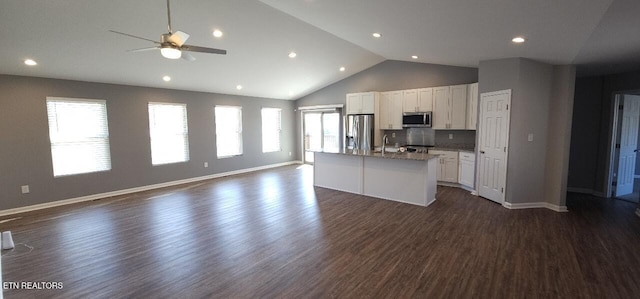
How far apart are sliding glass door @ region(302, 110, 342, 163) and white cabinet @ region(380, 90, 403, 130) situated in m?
1.81

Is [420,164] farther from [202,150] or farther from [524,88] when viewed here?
[202,150]

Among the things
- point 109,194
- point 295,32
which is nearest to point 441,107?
point 295,32

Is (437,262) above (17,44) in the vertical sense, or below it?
below

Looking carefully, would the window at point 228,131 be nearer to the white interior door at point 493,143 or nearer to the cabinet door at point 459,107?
the cabinet door at point 459,107

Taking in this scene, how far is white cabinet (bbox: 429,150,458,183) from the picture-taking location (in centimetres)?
642

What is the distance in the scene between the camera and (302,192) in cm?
612

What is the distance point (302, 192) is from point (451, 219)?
295 cm

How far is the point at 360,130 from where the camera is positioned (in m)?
7.86

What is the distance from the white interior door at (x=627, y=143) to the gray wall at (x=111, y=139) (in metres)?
8.60

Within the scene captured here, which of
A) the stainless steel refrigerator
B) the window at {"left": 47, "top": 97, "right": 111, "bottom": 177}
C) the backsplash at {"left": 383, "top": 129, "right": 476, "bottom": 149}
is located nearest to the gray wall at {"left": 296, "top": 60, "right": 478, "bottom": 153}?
the stainless steel refrigerator

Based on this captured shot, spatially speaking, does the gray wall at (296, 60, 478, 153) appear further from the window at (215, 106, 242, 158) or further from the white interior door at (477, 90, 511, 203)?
the window at (215, 106, 242, 158)

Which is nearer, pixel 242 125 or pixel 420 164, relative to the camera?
pixel 420 164

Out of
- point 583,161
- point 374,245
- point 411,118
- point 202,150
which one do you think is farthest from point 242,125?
point 583,161

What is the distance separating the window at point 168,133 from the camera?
6.78m
